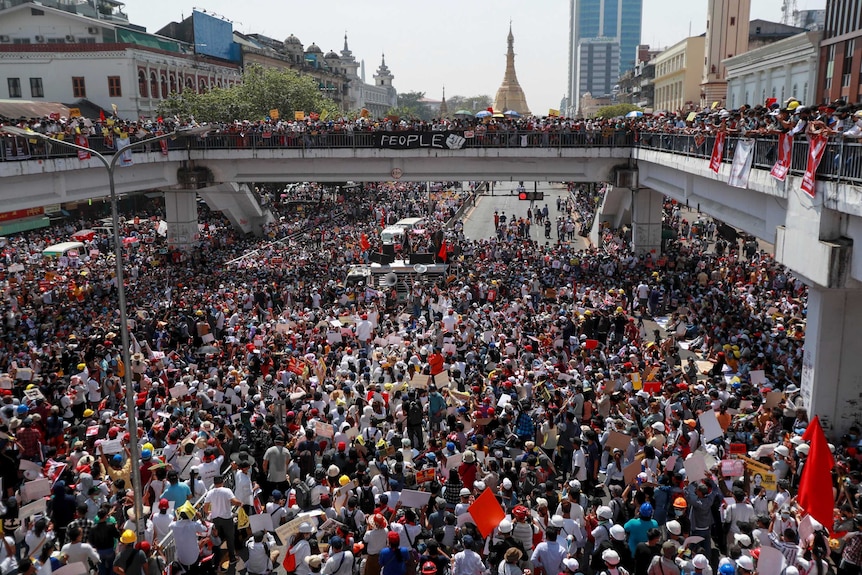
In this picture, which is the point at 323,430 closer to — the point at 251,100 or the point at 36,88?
the point at 251,100

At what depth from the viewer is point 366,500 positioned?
1004 centimetres

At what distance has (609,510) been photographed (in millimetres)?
9031

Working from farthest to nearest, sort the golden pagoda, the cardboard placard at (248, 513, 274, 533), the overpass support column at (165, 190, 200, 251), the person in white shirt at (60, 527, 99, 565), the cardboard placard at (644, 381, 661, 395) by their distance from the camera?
the golden pagoda, the overpass support column at (165, 190, 200, 251), the cardboard placard at (644, 381, 661, 395), the cardboard placard at (248, 513, 274, 533), the person in white shirt at (60, 527, 99, 565)

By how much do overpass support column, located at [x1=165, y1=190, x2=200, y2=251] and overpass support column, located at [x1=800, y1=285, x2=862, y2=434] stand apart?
91.5 feet

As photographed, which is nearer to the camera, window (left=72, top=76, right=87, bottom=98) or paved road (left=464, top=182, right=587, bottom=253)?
paved road (left=464, top=182, right=587, bottom=253)

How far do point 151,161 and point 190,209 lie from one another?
188 inches

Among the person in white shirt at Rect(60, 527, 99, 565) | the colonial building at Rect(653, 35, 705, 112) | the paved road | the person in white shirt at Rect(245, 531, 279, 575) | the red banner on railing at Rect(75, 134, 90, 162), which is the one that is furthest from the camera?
the colonial building at Rect(653, 35, 705, 112)

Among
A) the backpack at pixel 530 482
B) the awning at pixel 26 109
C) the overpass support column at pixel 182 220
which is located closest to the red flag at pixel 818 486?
the backpack at pixel 530 482

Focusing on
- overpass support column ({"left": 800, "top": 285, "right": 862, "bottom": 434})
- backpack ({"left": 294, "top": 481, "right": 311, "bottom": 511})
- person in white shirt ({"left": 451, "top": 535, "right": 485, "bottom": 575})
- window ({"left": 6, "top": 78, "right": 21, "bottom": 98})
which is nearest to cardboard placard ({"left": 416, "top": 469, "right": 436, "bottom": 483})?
backpack ({"left": 294, "top": 481, "right": 311, "bottom": 511})

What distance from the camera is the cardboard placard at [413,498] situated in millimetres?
9609

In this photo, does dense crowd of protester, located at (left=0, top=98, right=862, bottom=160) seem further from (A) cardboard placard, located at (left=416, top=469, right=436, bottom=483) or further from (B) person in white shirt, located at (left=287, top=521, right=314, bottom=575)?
(B) person in white shirt, located at (left=287, top=521, right=314, bottom=575)

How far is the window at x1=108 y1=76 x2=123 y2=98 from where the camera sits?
178ft

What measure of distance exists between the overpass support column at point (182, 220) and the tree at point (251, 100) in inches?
595

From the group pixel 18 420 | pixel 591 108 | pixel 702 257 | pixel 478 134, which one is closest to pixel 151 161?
pixel 478 134
